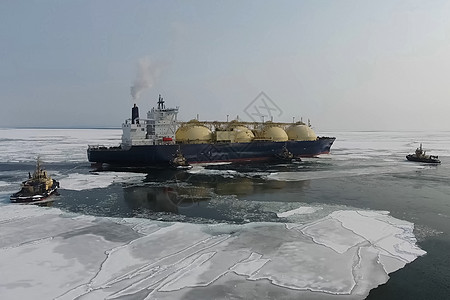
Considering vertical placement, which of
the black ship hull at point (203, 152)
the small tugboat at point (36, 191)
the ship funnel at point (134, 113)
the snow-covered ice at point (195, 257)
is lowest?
the snow-covered ice at point (195, 257)

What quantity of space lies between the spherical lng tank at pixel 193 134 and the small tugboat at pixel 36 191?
57.7 ft

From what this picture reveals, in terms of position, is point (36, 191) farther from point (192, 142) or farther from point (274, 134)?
point (274, 134)

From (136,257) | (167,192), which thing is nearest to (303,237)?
(136,257)

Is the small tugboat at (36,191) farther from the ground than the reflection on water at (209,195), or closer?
farther from the ground

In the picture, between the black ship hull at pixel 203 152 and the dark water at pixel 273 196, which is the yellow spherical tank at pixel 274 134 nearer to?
the black ship hull at pixel 203 152

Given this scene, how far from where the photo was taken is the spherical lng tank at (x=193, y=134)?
115 feet

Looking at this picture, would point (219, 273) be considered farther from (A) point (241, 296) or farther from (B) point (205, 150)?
(B) point (205, 150)

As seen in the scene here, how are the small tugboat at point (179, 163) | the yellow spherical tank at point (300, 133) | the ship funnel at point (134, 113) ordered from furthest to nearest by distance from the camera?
the yellow spherical tank at point (300, 133), the ship funnel at point (134, 113), the small tugboat at point (179, 163)

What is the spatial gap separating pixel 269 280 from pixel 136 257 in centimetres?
410

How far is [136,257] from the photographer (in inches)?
373

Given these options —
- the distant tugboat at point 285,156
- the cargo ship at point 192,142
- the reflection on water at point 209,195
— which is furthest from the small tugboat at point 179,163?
the distant tugboat at point 285,156

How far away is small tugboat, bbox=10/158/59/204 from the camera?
16797mm

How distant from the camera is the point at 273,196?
18500 mm

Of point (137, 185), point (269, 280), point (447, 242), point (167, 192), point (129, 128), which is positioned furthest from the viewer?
point (129, 128)
